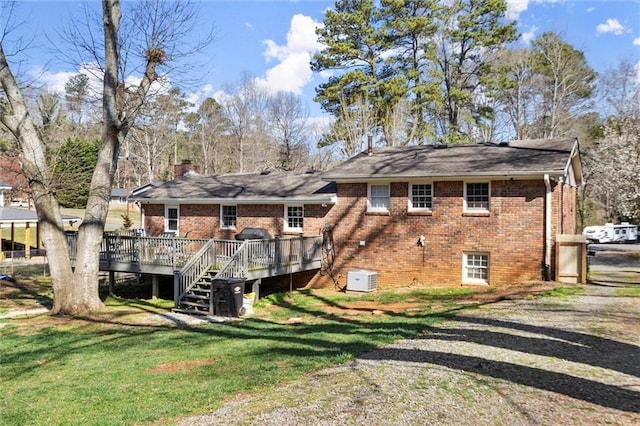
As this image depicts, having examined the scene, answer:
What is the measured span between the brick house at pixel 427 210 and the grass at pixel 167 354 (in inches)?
102

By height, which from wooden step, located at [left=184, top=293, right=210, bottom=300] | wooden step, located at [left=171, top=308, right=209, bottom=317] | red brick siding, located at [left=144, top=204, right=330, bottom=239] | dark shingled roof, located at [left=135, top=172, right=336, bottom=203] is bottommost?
wooden step, located at [left=171, top=308, right=209, bottom=317]

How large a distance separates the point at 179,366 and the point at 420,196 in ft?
38.6

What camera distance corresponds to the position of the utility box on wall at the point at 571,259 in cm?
1512

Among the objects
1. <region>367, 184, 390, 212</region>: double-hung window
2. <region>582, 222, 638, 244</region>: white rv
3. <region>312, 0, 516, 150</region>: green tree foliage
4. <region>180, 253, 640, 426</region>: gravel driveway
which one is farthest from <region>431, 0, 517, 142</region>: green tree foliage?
<region>180, 253, 640, 426</region>: gravel driveway

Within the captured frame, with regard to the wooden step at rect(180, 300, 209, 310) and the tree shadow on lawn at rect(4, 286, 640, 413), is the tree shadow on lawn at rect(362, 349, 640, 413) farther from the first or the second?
the wooden step at rect(180, 300, 209, 310)

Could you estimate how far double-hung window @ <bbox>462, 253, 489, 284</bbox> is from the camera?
1661 cm

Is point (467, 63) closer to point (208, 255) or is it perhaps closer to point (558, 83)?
point (558, 83)

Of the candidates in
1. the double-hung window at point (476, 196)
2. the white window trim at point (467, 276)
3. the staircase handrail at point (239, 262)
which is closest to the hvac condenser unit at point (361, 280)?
the white window trim at point (467, 276)

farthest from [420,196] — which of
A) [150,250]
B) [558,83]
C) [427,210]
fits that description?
[558,83]

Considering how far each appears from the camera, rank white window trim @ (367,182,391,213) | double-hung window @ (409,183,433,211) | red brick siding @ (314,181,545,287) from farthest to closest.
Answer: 1. white window trim @ (367,182,391,213)
2. double-hung window @ (409,183,433,211)
3. red brick siding @ (314,181,545,287)

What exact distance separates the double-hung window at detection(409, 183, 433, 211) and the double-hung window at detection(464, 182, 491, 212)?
4.06 ft

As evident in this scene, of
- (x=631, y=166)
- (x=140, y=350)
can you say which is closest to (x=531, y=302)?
(x=140, y=350)

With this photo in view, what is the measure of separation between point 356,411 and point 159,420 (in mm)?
2202

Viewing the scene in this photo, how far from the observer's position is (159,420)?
5.49 m
